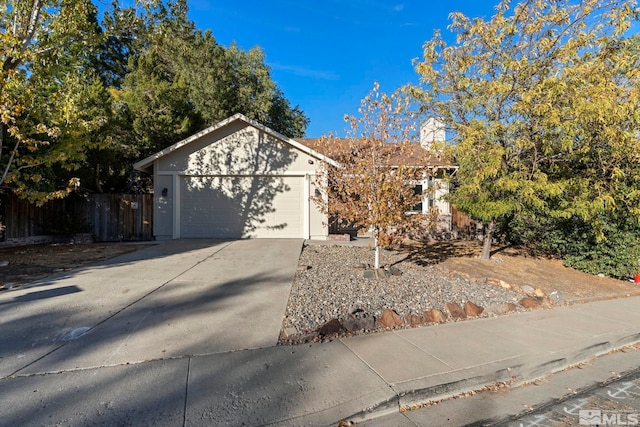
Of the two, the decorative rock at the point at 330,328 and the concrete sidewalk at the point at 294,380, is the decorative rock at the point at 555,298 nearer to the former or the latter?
the concrete sidewalk at the point at 294,380

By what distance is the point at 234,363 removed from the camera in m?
3.53

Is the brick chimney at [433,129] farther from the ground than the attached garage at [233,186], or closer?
farther from the ground

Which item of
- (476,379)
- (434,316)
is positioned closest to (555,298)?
(434,316)

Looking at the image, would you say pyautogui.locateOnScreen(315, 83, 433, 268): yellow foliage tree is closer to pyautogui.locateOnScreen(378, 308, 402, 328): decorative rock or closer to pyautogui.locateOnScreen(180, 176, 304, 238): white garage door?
pyautogui.locateOnScreen(378, 308, 402, 328): decorative rock

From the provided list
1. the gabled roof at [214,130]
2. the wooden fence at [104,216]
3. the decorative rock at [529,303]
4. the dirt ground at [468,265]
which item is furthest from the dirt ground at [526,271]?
the wooden fence at [104,216]

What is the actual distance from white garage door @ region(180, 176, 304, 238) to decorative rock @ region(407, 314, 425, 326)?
755 centimetres

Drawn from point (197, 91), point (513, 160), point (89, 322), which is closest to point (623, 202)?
point (513, 160)

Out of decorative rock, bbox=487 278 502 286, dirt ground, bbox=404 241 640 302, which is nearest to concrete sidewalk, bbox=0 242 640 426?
decorative rock, bbox=487 278 502 286

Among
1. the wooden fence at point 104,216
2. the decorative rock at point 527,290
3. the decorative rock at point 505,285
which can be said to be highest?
the wooden fence at point 104,216

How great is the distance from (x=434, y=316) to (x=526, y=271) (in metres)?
5.28

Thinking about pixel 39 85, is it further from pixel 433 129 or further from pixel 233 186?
pixel 433 129

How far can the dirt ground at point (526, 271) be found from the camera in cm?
756

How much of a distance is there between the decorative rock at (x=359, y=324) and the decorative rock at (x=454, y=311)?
1.42 metres

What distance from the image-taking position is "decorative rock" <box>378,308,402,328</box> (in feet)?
15.5
